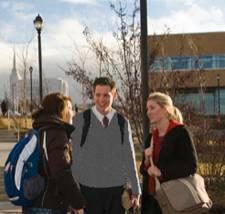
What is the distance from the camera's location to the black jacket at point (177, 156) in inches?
200

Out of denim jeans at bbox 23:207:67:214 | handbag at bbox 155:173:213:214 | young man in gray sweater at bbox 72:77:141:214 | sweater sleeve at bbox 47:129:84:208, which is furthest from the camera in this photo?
young man in gray sweater at bbox 72:77:141:214

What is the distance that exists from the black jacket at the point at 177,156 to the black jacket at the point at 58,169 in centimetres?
77

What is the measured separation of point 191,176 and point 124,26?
789 centimetres

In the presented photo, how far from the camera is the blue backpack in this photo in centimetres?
474

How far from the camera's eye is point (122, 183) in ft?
18.7

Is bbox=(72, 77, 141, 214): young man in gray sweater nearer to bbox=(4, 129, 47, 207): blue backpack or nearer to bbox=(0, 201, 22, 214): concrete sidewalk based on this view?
bbox=(4, 129, 47, 207): blue backpack

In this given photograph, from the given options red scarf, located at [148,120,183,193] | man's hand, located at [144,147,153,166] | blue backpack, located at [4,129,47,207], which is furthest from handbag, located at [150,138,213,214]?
blue backpack, located at [4,129,47,207]

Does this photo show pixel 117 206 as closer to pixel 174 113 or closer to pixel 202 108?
pixel 174 113

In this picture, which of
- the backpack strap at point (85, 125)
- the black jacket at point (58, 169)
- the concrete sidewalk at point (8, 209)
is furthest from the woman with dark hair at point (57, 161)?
the concrete sidewalk at point (8, 209)

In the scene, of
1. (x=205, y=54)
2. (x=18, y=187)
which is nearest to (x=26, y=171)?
(x=18, y=187)

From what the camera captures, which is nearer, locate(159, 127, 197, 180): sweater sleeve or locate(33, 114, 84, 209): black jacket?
locate(33, 114, 84, 209): black jacket

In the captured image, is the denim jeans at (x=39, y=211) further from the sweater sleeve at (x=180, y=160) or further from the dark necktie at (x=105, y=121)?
the dark necktie at (x=105, y=121)

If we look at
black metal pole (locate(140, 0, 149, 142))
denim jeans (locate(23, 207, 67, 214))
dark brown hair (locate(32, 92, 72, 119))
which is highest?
black metal pole (locate(140, 0, 149, 142))

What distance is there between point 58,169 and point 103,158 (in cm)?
97
